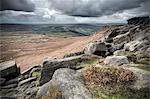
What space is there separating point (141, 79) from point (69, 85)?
5.43m

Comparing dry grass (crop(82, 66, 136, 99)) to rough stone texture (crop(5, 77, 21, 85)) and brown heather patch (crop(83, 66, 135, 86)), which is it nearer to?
brown heather patch (crop(83, 66, 135, 86))

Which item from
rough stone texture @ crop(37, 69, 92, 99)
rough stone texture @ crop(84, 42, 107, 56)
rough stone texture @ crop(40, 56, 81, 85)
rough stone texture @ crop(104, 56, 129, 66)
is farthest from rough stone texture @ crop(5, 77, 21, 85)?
rough stone texture @ crop(104, 56, 129, 66)

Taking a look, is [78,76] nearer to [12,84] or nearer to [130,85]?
[130,85]

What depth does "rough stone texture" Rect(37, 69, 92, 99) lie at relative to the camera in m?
15.5

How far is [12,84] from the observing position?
28828mm

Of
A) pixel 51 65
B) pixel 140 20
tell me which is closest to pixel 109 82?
pixel 51 65

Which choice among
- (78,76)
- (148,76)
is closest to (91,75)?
(78,76)

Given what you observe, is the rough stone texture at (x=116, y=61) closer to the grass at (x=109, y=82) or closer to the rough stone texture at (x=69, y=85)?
the grass at (x=109, y=82)

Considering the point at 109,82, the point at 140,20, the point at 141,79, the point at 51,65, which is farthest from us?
the point at 140,20

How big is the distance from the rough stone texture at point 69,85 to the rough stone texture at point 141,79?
3.82 metres

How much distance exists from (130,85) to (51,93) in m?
5.75

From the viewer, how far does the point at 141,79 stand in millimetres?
17406

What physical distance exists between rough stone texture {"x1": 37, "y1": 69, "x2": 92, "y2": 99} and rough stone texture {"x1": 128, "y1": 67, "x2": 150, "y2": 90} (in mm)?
3817

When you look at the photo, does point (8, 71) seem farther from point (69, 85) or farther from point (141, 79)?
point (141, 79)
